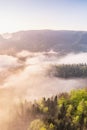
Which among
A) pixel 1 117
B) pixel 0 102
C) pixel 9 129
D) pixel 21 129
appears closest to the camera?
pixel 21 129

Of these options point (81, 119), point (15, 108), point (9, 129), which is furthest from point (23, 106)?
point (81, 119)

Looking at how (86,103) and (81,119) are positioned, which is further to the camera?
(86,103)

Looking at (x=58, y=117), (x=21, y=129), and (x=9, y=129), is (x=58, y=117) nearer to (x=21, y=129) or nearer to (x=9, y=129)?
(x=21, y=129)

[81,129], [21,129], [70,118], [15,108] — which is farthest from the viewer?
[15,108]

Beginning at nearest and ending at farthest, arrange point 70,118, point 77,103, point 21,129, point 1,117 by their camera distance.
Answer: point 70,118
point 77,103
point 21,129
point 1,117

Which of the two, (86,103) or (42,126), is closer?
(42,126)

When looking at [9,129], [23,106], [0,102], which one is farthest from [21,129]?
[0,102]

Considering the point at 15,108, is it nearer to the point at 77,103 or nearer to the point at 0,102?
the point at 0,102

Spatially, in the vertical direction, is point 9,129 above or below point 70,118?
below

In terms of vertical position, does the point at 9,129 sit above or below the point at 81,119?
below
